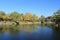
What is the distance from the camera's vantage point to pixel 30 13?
95125 millimetres

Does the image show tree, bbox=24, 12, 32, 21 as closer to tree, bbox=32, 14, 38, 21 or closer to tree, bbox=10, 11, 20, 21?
tree, bbox=32, 14, 38, 21

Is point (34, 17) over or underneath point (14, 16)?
underneath

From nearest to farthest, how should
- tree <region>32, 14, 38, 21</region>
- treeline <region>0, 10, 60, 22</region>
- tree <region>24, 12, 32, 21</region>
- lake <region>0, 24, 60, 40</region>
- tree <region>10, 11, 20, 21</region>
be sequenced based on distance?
lake <region>0, 24, 60, 40</region> → tree <region>10, 11, 20, 21</region> → treeline <region>0, 10, 60, 22</region> → tree <region>24, 12, 32, 21</region> → tree <region>32, 14, 38, 21</region>

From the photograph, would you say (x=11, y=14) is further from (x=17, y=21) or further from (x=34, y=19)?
(x=34, y=19)

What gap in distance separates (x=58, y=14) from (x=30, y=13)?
133 ft

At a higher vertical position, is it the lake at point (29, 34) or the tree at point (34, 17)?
the tree at point (34, 17)

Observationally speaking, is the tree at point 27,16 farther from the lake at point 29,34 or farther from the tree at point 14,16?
the lake at point 29,34

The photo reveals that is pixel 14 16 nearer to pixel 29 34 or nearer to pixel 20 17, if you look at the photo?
pixel 20 17

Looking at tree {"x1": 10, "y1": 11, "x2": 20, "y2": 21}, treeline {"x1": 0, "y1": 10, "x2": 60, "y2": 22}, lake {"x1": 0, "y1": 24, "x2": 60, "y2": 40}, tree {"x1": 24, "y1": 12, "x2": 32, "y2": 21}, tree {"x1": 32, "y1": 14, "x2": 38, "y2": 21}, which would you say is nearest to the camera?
lake {"x1": 0, "y1": 24, "x2": 60, "y2": 40}

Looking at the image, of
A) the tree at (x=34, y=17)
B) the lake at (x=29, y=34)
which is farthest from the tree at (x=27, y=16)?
the lake at (x=29, y=34)

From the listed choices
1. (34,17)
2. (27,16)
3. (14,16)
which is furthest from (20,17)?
(34,17)

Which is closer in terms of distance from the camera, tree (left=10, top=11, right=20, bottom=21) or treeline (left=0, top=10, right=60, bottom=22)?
tree (left=10, top=11, right=20, bottom=21)

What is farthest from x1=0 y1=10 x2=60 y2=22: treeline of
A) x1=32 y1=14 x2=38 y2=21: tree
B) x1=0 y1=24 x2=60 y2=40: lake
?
x1=0 y1=24 x2=60 y2=40: lake

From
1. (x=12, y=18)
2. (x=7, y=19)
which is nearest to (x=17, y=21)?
(x=12, y=18)
